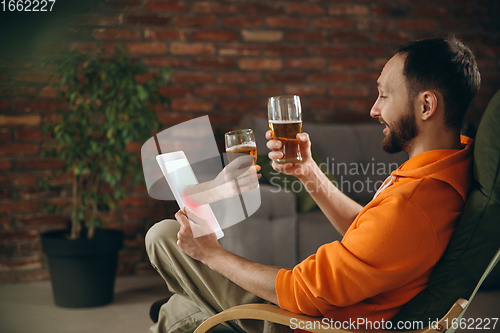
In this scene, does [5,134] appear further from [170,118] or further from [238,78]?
[238,78]

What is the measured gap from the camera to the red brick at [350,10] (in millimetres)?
3070

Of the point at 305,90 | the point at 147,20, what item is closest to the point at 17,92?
the point at 147,20

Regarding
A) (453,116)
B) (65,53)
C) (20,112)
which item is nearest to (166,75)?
(65,53)

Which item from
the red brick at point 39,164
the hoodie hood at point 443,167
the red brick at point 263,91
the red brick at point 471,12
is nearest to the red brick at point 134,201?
the red brick at point 39,164

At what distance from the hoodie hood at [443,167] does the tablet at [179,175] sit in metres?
0.46

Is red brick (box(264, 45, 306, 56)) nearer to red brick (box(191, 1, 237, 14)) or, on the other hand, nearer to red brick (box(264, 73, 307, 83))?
red brick (box(264, 73, 307, 83))

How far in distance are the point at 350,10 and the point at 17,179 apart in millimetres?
2475

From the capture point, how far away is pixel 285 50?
3023 mm

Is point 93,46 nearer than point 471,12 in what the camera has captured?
Yes

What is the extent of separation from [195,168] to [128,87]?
4.13ft

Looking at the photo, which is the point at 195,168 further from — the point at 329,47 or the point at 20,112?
the point at 329,47

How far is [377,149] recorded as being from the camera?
2762 millimetres

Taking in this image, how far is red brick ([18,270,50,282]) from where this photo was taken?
8.71 ft

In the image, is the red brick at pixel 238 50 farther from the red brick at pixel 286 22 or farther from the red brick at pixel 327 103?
the red brick at pixel 327 103
